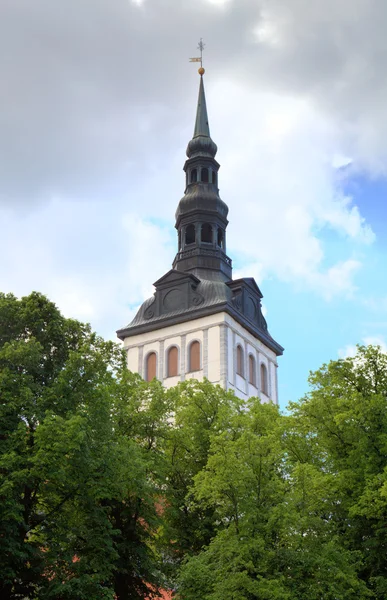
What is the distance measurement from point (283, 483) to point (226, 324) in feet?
104

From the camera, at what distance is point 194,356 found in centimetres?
5756

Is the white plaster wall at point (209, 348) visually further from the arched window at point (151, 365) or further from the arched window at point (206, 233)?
the arched window at point (206, 233)

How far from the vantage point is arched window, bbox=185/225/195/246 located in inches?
2495

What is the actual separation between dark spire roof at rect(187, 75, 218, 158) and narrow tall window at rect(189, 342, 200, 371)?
58.8 feet

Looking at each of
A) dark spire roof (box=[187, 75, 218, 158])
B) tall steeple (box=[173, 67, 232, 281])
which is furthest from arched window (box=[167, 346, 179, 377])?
dark spire roof (box=[187, 75, 218, 158])

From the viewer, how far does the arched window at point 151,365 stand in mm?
59156

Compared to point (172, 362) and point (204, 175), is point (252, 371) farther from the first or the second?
point (204, 175)

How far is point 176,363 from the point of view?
5819 centimetres

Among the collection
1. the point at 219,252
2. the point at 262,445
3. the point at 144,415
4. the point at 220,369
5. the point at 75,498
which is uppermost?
the point at 219,252

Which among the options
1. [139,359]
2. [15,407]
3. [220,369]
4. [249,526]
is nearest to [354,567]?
[249,526]

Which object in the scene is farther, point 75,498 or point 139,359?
point 139,359

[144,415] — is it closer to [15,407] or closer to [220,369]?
[15,407]

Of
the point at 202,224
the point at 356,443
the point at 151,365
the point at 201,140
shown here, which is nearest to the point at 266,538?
the point at 356,443

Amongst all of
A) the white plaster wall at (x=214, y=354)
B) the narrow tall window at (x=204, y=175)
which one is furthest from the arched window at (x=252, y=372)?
the narrow tall window at (x=204, y=175)
